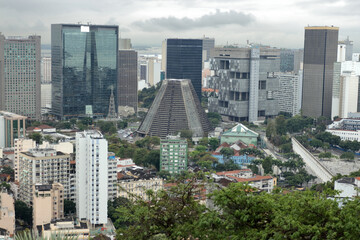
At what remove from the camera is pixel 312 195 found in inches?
249

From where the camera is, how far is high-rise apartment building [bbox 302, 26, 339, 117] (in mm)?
37312

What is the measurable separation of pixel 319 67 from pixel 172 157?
18.2m

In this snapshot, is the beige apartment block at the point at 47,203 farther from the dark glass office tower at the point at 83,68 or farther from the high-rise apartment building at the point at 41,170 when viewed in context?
the dark glass office tower at the point at 83,68

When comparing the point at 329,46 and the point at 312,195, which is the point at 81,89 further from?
the point at 312,195

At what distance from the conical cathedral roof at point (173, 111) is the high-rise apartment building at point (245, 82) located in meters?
7.20

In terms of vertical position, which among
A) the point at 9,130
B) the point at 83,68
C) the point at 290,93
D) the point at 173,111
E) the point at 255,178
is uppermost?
the point at 83,68

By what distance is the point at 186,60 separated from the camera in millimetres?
42781

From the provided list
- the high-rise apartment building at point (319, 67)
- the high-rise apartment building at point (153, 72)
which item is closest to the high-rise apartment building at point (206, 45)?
the high-rise apartment building at point (153, 72)

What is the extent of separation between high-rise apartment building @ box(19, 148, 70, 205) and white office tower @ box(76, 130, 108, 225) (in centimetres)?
122

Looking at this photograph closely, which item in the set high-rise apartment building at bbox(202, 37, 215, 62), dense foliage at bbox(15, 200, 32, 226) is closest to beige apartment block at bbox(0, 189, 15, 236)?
dense foliage at bbox(15, 200, 32, 226)

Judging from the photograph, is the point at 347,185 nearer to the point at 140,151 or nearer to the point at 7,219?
the point at 7,219

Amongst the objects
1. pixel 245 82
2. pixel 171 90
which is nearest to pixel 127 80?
pixel 245 82

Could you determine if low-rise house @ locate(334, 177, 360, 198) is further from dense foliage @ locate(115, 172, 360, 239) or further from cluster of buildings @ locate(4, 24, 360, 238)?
dense foliage @ locate(115, 172, 360, 239)

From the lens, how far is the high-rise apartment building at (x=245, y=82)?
120 feet
